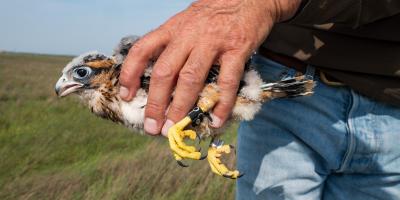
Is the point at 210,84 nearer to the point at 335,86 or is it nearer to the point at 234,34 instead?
the point at 234,34

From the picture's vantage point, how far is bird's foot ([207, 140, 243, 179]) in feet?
6.66

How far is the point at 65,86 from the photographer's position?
233 centimetres

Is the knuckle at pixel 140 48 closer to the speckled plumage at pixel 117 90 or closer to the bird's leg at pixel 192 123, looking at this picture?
the speckled plumage at pixel 117 90

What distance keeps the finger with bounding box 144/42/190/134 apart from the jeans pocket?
2.42 feet

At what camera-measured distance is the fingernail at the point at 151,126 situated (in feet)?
6.15

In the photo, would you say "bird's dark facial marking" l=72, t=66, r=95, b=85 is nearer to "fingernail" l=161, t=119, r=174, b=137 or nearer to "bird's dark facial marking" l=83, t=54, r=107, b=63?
"bird's dark facial marking" l=83, t=54, r=107, b=63

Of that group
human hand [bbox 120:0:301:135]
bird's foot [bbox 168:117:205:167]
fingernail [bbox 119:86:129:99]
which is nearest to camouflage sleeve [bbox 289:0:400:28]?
human hand [bbox 120:0:301:135]

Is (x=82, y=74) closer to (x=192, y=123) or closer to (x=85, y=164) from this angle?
(x=192, y=123)

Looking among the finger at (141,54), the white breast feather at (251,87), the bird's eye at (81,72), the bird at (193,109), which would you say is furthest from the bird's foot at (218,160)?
the bird's eye at (81,72)

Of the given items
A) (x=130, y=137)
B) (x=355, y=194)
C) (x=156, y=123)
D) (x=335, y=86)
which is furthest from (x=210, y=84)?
(x=130, y=137)

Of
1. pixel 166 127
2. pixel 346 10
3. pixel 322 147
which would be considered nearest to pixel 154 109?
pixel 166 127

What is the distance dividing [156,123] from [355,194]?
1309mm

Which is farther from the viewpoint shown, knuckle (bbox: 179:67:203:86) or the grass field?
the grass field

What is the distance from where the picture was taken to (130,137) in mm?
9289
